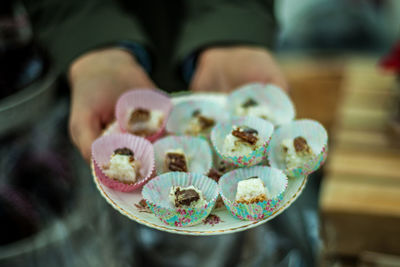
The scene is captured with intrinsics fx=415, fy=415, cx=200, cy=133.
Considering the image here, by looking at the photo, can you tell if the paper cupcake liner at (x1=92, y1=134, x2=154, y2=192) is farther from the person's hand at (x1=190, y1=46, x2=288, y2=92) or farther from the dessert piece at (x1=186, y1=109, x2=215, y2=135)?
the person's hand at (x1=190, y1=46, x2=288, y2=92)

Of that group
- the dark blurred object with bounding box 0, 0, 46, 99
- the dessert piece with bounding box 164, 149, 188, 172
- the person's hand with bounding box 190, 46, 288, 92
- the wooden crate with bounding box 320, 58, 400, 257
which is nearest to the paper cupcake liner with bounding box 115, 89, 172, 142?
the dessert piece with bounding box 164, 149, 188, 172

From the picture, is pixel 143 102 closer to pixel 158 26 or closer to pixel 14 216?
pixel 14 216

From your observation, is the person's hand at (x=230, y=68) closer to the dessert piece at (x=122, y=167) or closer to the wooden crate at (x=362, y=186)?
the wooden crate at (x=362, y=186)

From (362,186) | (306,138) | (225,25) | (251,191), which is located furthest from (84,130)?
(362,186)

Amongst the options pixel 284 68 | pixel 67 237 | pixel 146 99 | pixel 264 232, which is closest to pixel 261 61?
pixel 146 99

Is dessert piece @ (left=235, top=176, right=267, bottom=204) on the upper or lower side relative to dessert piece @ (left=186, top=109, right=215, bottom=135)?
upper

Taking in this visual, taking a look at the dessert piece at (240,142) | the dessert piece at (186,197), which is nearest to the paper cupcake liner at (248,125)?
the dessert piece at (240,142)
